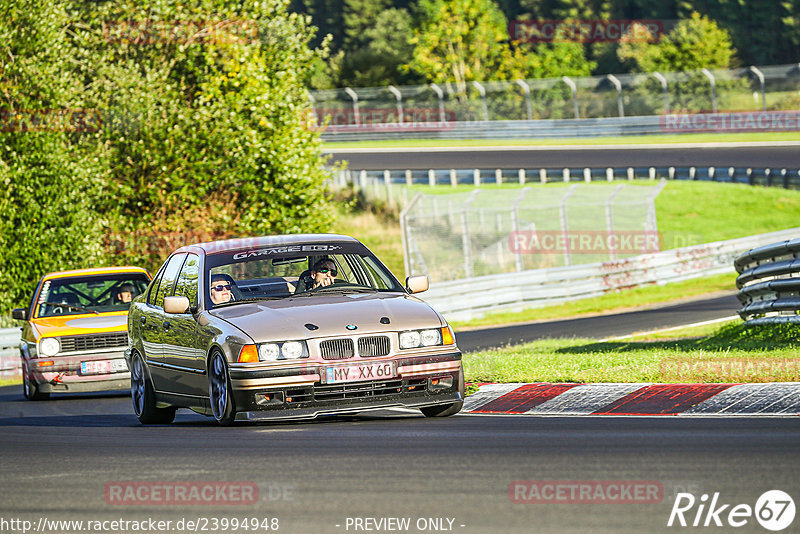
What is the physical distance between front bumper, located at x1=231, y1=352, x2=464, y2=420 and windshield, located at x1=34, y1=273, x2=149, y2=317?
7.53m

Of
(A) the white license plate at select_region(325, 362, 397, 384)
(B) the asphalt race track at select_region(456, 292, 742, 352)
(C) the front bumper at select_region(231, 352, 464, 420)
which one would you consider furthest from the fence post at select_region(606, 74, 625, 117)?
(A) the white license plate at select_region(325, 362, 397, 384)

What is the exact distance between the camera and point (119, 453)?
8258 mm

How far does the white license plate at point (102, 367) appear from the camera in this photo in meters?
15.4

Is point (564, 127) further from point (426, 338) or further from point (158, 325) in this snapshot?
point (426, 338)

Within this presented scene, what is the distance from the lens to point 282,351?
9.07 m

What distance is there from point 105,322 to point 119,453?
761cm

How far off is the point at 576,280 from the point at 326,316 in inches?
795

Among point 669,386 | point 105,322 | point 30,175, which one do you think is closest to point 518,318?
point 30,175

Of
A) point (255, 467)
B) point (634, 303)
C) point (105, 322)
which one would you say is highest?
point (255, 467)

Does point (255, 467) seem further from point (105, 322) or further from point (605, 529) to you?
point (105, 322)

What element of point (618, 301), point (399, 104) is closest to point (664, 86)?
point (399, 104)

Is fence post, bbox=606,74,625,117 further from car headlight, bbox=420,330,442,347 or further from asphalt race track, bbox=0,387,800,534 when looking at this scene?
asphalt race track, bbox=0,387,800,534

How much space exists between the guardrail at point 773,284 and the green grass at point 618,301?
39.2 ft

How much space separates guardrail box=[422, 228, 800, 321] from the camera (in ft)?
88.2
